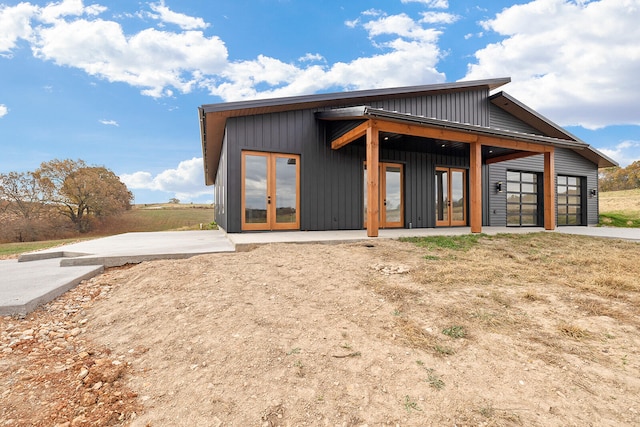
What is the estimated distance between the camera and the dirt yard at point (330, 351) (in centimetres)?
130

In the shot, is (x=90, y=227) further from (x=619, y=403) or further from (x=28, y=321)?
(x=619, y=403)

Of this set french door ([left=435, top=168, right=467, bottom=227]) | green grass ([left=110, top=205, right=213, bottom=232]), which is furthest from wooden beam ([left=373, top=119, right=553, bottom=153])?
green grass ([left=110, top=205, right=213, bottom=232])

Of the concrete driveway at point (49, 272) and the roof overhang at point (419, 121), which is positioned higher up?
the roof overhang at point (419, 121)

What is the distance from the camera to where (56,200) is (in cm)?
1878

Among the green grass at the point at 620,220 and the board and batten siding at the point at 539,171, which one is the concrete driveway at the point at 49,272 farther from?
the green grass at the point at 620,220

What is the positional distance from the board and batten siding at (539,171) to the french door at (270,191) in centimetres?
768

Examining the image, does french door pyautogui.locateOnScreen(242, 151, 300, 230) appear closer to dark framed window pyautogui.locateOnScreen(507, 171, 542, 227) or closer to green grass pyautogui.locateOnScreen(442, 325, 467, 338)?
green grass pyautogui.locateOnScreen(442, 325, 467, 338)

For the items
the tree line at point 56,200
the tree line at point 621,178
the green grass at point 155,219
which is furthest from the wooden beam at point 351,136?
the tree line at point 621,178

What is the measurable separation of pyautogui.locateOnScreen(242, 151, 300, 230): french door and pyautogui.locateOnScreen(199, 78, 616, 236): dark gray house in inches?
1.0

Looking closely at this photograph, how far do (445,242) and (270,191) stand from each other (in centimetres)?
438

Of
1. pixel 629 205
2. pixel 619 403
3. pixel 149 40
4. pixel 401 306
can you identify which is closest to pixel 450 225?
pixel 401 306

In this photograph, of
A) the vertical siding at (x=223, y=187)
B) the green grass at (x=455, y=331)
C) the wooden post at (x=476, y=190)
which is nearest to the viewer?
the green grass at (x=455, y=331)

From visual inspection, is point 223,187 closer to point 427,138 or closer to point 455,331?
point 427,138

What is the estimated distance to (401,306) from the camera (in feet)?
8.10
